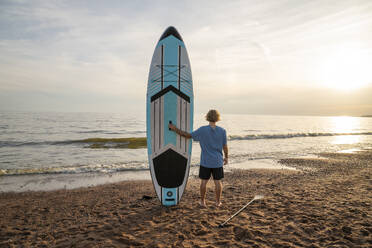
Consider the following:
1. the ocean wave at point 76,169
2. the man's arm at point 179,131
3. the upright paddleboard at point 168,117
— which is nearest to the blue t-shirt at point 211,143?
the man's arm at point 179,131

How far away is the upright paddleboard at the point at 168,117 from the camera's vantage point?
4.10 metres

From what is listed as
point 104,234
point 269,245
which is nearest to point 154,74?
point 104,234

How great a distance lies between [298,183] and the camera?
5.71 meters

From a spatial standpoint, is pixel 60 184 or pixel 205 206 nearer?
pixel 205 206

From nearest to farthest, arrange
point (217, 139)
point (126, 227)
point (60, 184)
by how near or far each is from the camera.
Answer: point (126, 227), point (217, 139), point (60, 184)

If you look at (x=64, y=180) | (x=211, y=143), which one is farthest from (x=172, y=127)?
(x=64, y=180)

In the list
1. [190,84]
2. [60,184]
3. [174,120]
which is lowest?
[60,184]

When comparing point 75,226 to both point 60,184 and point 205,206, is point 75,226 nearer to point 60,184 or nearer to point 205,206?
point 205,206

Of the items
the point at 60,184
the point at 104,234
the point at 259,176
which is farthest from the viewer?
the point at 259,176

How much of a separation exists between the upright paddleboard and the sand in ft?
1.60

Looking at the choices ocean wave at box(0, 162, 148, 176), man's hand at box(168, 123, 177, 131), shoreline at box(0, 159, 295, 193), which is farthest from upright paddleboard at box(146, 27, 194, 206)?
ocean wave at box(0, 162, 148, 176)

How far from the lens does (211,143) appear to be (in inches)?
134

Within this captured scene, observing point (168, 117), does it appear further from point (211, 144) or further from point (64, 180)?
point (64, 180)

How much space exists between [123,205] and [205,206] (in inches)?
63.5
